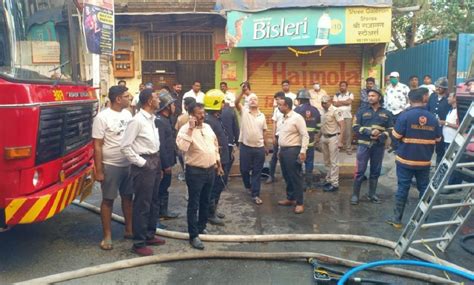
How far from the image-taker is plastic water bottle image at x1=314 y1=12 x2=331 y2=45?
1019 cm

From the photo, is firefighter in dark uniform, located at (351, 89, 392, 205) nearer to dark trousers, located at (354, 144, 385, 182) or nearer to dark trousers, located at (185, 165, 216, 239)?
dark trousers, located at (354, 144, 385, 182)

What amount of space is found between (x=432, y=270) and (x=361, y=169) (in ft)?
8.17

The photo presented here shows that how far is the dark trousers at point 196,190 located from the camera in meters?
4.58

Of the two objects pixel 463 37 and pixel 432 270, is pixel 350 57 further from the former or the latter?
pixel 432 270

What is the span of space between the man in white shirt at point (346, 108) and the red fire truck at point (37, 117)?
6.89 metres

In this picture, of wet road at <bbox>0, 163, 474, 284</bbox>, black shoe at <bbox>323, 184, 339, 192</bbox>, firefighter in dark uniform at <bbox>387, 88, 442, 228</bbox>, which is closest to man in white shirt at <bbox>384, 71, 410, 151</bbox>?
black shoe at <bbox>323, 184, 339, 192</bbox>

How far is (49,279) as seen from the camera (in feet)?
12.3

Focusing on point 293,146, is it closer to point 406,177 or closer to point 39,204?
point 406,177

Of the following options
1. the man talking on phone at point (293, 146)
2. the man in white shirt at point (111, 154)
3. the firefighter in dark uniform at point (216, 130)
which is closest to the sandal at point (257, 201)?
the man talking on phone at point (293, 146)

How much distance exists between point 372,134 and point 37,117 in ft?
15.0

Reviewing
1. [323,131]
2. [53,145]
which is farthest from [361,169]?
[53,145]

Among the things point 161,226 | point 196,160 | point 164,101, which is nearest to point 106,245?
point 161,226

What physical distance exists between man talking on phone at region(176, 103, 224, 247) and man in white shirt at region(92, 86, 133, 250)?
67 cm

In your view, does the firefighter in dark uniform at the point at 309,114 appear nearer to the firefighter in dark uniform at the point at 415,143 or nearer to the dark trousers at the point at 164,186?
the firefighter in dark uniform at the point at 415,143
